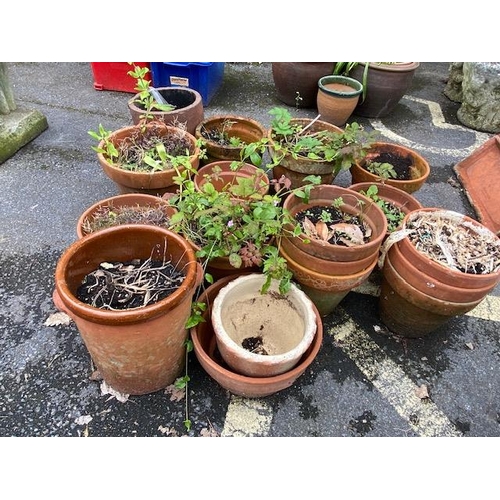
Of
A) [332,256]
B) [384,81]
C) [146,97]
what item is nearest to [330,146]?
[332,256]

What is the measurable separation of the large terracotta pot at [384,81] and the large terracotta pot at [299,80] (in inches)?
16.1

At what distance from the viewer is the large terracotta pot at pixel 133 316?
4.61 ft

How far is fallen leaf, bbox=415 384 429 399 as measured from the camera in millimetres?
2084

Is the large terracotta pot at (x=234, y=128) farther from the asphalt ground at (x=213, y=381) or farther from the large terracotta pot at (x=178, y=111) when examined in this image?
the asphalt ground at (x=213, y=381)

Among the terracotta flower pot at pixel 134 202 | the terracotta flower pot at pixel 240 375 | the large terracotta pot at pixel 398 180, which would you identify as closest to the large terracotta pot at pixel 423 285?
the large terracotta pot at pixel 398 180

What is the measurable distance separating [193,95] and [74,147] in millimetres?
1403

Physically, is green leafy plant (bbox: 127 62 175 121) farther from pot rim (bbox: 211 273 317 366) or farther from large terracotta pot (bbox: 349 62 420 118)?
large terracotta pot (bbox: 349 62 420 118)

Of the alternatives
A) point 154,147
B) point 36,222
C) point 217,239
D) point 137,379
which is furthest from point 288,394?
point 36,222

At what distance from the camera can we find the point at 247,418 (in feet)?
6.30

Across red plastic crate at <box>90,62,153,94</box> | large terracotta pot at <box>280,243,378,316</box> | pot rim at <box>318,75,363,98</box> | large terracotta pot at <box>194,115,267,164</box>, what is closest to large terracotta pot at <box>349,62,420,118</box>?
pot rim at <box>318,75,363,98</box>

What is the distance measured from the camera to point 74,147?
11.7 ft

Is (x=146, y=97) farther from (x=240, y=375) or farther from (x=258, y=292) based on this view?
(x=240, y=375)

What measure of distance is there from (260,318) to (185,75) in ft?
10.3

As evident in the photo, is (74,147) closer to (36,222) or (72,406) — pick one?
(36,222)
